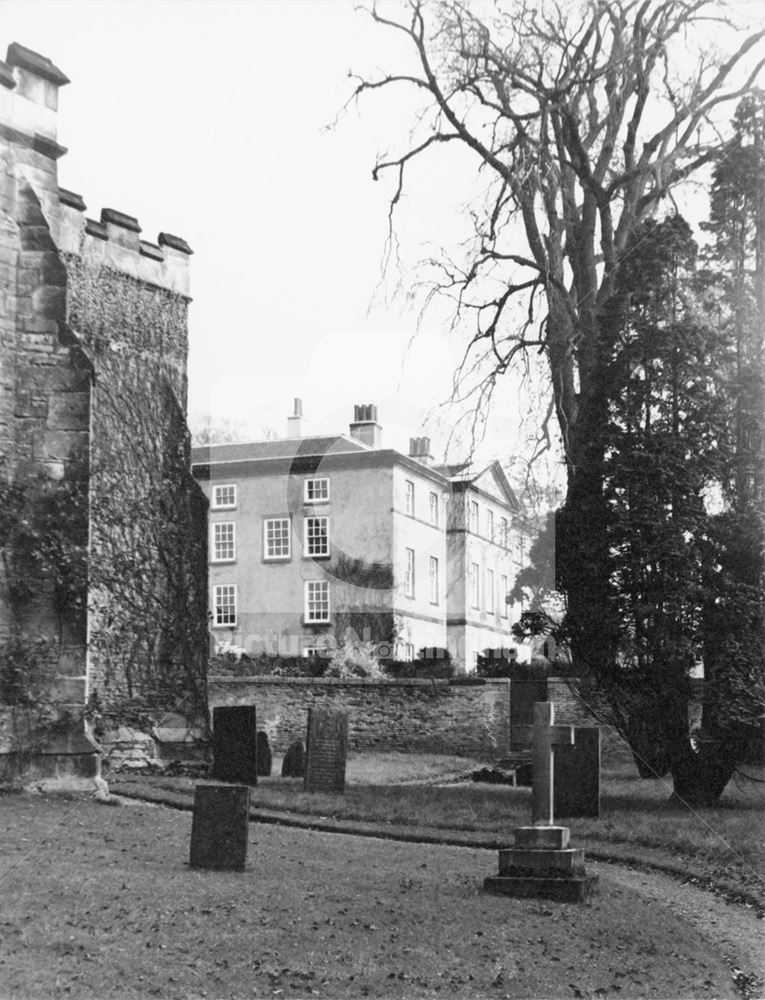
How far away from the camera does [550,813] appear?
11172 mm

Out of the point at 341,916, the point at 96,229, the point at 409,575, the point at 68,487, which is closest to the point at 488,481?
the point at 409,575

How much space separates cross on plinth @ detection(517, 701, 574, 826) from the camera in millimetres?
11164

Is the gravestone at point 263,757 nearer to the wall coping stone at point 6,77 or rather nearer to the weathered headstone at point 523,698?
the weathered headstone at point 523,698

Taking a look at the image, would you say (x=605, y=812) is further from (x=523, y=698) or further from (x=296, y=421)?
(x=523, y=698)

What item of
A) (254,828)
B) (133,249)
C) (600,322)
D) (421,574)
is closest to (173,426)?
(133,249)

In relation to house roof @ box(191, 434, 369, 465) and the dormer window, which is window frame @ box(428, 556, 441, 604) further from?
the dormer window

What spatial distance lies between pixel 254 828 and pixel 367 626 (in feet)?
44.7

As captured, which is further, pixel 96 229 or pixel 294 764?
pixel 294 764

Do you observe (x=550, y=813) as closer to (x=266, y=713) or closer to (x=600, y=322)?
(x=600, y=322)

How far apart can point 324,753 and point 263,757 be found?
215 cm

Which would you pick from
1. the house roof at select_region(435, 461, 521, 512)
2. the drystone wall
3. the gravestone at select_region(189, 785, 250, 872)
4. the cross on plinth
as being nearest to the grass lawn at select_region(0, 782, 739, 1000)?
the gravestone at select_region(189, 785, 250, 872)

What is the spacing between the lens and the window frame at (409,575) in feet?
78.6

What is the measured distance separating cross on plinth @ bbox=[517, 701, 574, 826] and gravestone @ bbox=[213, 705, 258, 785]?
25.2ft

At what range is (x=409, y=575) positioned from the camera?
24.6 m
